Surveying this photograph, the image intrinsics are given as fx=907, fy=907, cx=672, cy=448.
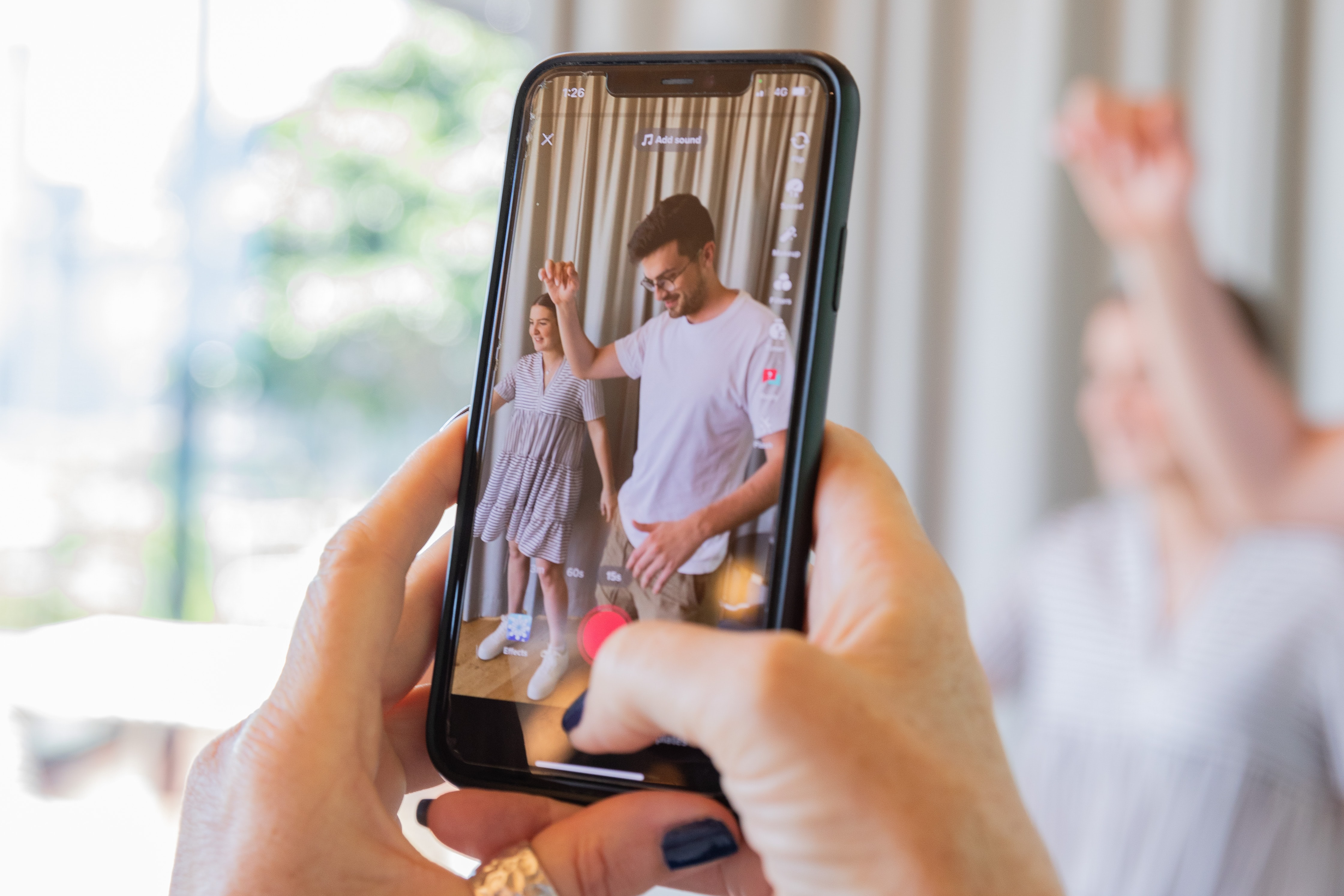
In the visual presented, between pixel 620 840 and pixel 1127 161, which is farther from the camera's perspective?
pixel 1127 161

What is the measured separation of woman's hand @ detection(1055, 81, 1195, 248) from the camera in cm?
95

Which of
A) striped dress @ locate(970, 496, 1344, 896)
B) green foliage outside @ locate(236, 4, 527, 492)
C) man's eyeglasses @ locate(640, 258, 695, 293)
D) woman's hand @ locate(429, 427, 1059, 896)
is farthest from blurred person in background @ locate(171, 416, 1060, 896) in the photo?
green foliage outside @ locate(236, 4, 527, 492)

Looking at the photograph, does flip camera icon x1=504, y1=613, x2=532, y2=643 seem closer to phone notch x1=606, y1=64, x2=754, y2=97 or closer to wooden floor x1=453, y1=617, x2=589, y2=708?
wooden floor x1=453, y1=617, x2=589, y2=708

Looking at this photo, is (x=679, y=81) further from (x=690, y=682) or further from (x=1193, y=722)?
(x=1193, y=722)

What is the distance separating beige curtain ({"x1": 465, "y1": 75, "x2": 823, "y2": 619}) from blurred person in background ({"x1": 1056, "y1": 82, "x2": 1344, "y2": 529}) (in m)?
0.68

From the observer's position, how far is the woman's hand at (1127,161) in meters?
0.95

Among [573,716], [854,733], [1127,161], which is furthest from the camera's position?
[1127,161]

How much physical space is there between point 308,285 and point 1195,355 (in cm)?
134

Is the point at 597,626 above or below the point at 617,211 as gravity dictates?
below

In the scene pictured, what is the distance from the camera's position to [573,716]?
0.40 metres

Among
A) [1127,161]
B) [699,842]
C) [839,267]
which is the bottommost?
[699,842]

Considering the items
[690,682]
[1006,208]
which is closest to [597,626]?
[690,682]

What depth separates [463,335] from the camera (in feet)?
4.87

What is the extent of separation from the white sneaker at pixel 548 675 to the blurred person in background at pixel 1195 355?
78 centimetres
